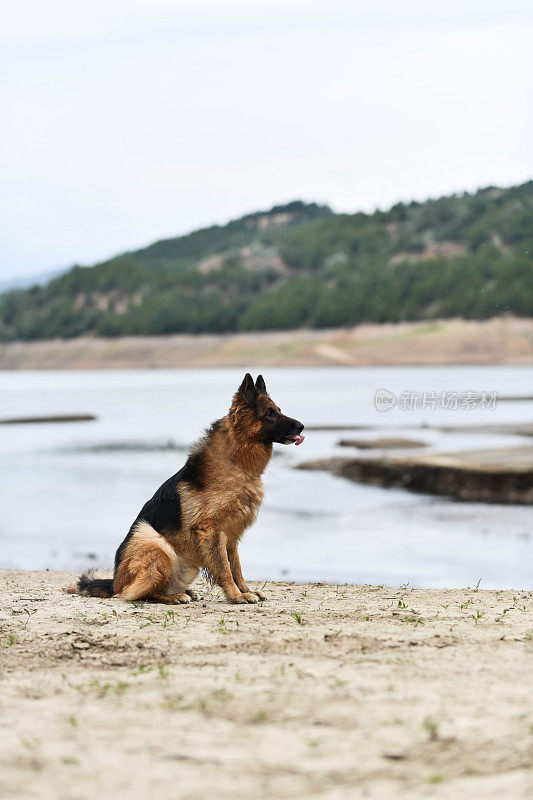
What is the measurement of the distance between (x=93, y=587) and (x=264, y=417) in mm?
2210

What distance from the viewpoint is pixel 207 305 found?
13438cm

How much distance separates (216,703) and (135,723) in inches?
18.7

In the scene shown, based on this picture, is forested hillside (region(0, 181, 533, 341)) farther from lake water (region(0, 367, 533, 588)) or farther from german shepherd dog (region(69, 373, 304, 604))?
german shepherd dog (region(69, 373, 304, 604))

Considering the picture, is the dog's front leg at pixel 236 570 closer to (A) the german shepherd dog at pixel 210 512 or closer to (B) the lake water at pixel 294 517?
(A) the german shepherd dog at pixel 210 512

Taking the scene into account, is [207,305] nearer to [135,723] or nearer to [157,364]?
[157,364]

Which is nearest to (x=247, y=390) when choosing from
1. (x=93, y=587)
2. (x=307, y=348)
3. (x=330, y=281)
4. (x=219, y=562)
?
(x=219, y=562)

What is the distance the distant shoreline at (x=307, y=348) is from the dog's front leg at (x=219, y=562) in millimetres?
91902

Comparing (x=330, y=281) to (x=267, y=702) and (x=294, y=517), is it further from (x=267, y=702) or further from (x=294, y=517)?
(x=267, y=702)

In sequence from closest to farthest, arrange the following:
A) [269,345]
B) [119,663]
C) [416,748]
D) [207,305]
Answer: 1. [416,748]
2. [119,663]
3. [269,345]
4. [207,305]

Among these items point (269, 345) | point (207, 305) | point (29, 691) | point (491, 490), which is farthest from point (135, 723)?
point (207, 305)

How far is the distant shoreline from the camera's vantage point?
100438 mm

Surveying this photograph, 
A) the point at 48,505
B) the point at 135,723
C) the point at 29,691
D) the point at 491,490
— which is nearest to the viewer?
the point at 135,723

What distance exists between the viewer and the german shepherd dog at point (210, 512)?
7902mm

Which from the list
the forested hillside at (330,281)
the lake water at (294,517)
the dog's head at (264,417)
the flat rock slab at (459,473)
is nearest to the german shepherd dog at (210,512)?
the dog's head at (264,417)
